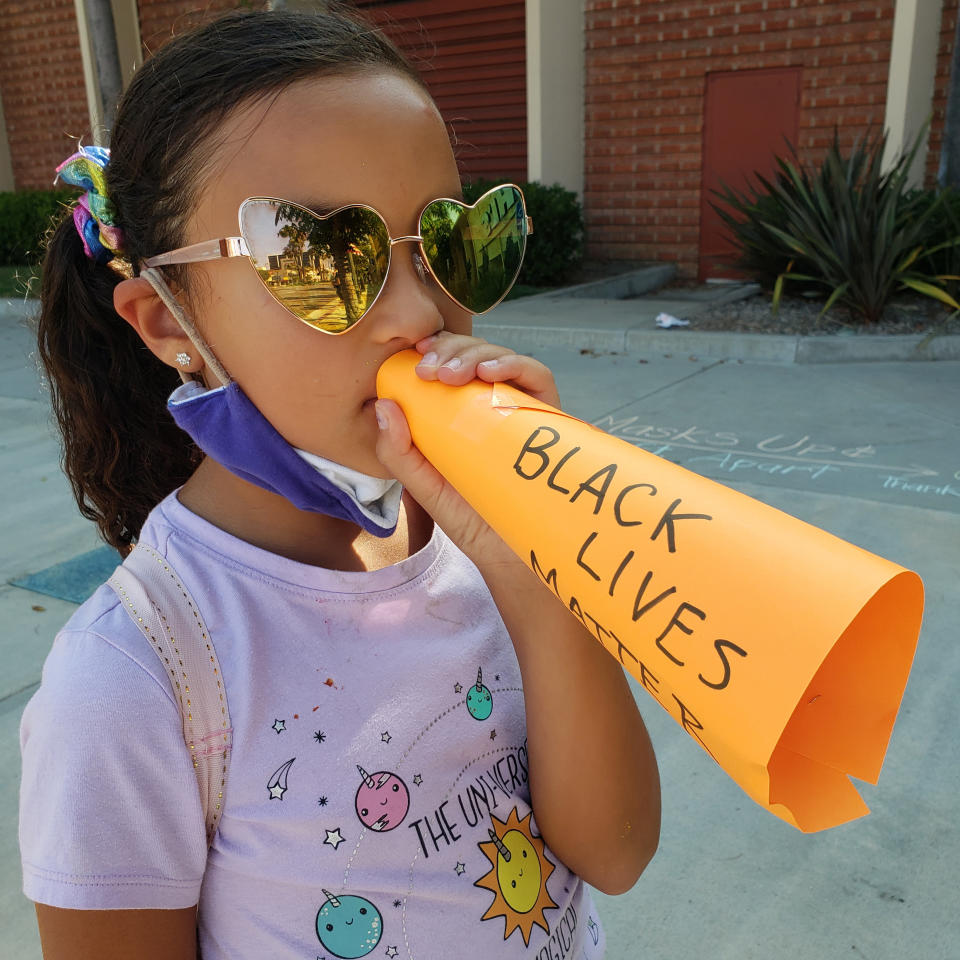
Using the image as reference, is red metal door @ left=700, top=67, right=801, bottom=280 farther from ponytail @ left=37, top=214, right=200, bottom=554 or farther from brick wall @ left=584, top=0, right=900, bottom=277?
ponytail @ left=37, top=214, right=200, bottom=554

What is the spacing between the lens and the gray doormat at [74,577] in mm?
3807

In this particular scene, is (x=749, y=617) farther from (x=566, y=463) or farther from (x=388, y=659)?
(x=388, y=659)

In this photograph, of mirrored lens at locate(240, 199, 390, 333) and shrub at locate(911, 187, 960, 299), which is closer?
mirrored lens at locate(240, 199, 390, 333)

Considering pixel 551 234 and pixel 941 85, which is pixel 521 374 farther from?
pixel 941 85

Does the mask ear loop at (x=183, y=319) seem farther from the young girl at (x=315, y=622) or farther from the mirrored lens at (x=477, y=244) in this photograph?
the mirrored lens at (x=477, y=244)

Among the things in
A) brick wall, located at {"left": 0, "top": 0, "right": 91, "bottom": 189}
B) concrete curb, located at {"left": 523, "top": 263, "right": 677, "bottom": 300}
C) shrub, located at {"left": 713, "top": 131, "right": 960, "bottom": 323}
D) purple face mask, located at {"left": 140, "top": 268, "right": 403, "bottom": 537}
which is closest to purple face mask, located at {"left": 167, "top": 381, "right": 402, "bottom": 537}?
purple face mask, located at {"left": 140, "top": 268, "right": 403, "bottom": 537}

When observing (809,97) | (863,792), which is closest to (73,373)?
(863,792)

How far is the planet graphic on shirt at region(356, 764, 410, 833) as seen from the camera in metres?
1.13

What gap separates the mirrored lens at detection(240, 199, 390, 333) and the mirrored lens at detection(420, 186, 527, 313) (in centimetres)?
8

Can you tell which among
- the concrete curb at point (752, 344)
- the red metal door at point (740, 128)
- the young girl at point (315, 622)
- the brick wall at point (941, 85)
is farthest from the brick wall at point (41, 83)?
the young girl at point (315, 622)

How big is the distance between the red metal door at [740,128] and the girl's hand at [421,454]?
9.98 meters

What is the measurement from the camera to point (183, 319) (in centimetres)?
126

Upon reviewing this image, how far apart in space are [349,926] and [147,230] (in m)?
0.94

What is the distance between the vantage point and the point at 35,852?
98cm
